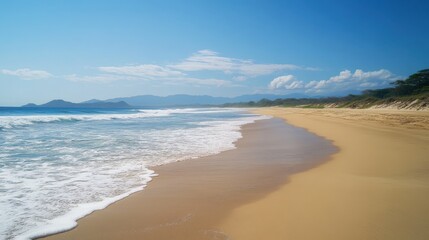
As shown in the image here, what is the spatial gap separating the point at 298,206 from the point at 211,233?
1.53 m

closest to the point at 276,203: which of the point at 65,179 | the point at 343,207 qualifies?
the point at 343,207

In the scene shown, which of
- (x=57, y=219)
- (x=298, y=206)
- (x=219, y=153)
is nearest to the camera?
(x=57, y=219)

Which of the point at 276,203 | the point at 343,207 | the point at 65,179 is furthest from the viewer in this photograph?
the point at 65,179

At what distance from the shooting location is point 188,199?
4.70 meters

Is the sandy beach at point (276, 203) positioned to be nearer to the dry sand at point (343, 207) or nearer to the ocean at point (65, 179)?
the dry sand at point (343, 207)

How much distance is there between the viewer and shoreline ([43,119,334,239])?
11.5ft

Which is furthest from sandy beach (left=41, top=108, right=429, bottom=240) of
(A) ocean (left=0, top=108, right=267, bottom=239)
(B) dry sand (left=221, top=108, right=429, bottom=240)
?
(A) ocean (left=0, top=108, right=267, bottom=239)

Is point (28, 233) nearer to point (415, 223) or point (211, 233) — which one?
point (211, 233)

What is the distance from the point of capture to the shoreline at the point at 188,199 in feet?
11.5

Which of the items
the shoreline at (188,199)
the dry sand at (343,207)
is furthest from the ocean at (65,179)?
the dry sand at (343,207)

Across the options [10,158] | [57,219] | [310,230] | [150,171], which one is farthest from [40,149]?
[310,230]

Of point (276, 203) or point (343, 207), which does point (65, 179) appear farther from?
point (343, 207)

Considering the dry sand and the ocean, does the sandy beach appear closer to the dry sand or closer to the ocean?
the dry sand

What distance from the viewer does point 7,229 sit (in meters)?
3.55
